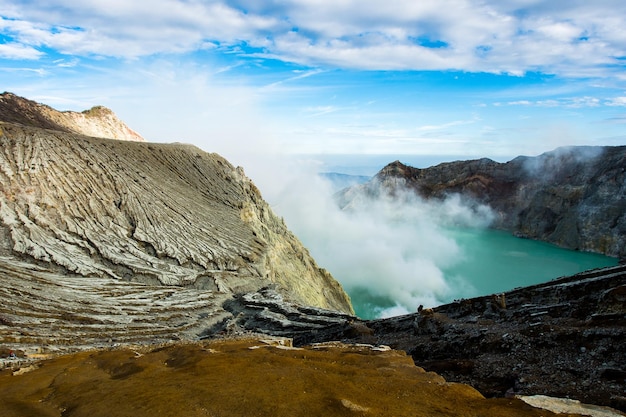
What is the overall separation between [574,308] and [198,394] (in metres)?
22.6

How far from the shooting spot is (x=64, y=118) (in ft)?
352

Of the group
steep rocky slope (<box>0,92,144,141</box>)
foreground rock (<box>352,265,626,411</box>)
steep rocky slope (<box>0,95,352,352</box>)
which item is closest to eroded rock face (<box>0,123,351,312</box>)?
steep rocky slope (<box>0,95,352,352</box>)

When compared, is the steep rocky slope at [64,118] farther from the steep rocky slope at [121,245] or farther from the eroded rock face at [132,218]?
the steep rocky slope at [121,245]

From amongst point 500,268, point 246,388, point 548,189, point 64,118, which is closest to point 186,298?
point 246,388

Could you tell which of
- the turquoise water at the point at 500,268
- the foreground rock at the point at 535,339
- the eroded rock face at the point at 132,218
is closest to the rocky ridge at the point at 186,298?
the foreground rock at the point at 535,339

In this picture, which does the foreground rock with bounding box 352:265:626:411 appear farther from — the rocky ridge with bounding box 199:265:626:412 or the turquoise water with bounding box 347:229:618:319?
the turquoise water with bounding box 347:229:618:319

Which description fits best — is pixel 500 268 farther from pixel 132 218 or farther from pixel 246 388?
pixel 246 388

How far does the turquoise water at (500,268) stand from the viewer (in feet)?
315

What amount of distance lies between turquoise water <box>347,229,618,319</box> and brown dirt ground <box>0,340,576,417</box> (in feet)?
228

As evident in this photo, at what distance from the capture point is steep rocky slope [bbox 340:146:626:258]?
4336 inches

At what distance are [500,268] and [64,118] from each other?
12468 centimetres

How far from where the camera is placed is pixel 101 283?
41.7 metres

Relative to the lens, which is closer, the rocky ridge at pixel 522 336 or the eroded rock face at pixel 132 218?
the rocky ridge at pixel 522 336

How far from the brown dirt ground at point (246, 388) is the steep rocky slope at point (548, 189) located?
9775 cm
